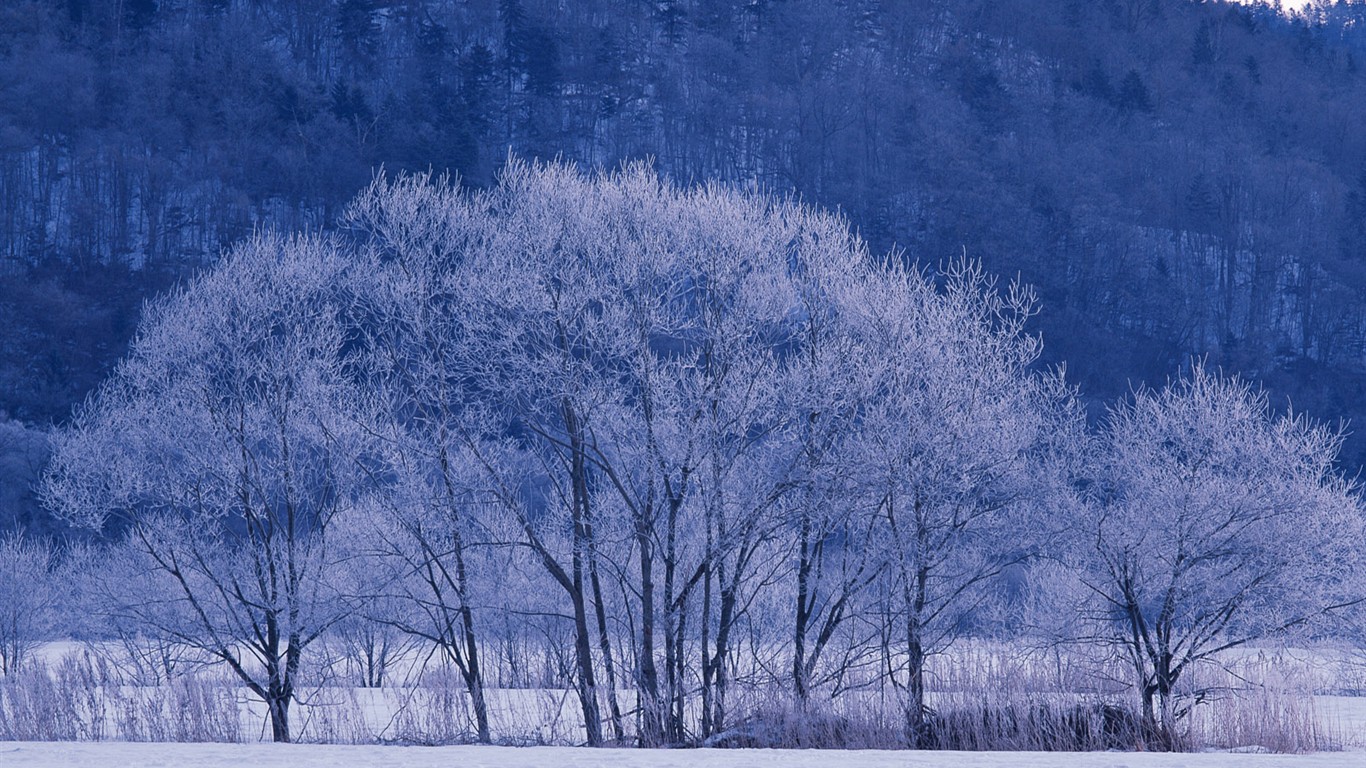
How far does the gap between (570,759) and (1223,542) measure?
64.3ft

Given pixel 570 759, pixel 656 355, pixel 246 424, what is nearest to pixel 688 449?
pixel 656 355

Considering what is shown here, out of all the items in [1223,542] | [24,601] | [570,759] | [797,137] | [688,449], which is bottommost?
[570,759]

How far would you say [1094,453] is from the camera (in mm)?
30078

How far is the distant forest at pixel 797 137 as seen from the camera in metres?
87.4

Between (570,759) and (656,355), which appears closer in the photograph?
(570,759)

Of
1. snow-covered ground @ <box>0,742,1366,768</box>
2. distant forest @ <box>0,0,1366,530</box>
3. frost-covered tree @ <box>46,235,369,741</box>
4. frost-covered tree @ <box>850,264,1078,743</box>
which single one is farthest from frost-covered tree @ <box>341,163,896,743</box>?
distant forest @ <box>0,0,1366,530</box>

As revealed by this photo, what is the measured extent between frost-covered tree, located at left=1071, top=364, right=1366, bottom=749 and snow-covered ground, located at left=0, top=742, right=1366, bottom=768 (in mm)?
15029

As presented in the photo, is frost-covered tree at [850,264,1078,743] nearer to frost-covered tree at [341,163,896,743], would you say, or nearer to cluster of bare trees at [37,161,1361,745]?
cluster of bare trees at [37,161,1361,745]

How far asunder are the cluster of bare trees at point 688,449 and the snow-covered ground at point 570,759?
715 centimetres

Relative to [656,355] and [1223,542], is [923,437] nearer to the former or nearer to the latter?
[656,355]

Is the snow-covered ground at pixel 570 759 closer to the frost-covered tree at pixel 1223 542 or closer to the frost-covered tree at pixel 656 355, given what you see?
the frost-covered tree at pixel 656 355

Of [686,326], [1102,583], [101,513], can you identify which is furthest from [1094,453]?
[101,513]

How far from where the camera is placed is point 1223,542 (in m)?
22.3

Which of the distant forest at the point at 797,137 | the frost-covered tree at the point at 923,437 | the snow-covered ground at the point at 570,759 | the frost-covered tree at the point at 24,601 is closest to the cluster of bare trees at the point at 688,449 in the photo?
the frost-covered tree at the point at 923,437
